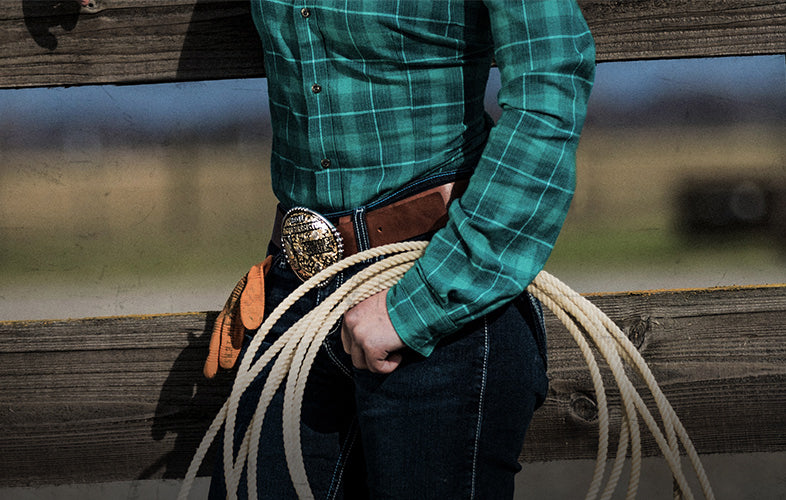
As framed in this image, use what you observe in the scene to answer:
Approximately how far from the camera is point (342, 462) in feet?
3.14

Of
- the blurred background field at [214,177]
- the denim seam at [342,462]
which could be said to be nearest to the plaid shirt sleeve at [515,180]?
the denim seam at [342,462]

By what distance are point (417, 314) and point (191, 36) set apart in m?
0.85

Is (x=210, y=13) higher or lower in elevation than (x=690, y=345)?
higher

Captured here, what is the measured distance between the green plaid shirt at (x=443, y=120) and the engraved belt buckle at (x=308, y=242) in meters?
0.02

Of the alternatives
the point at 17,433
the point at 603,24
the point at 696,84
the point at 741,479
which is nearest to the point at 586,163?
the point at 696,84

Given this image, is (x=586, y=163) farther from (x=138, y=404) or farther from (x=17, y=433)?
(x=17, y=433)

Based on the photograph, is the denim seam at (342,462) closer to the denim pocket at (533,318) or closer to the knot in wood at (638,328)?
the denim pocket at (533,318)

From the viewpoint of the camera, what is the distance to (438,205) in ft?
2.71

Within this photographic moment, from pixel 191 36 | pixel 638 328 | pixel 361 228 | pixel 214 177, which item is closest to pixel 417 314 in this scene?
pixel 361 228

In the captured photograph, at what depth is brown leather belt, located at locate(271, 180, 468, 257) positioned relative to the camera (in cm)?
83

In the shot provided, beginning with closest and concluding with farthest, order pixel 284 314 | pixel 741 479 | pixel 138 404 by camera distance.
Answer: pixel 284 314
pixel 138 404
pixel 741 479

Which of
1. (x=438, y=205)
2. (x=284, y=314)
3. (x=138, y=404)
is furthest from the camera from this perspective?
(x=138, y=404)

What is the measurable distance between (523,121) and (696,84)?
1322mm

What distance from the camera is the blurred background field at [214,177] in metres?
1.75
